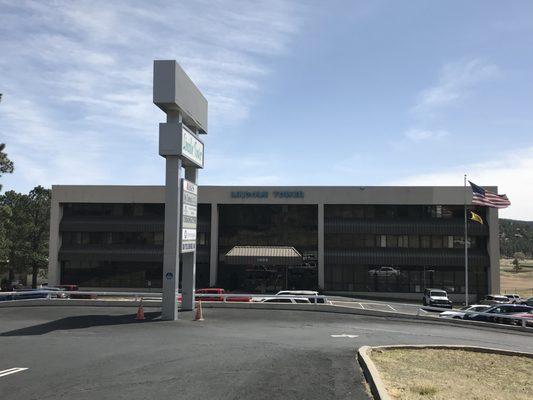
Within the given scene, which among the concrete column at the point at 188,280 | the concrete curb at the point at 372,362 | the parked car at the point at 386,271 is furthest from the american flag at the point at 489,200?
the concrete curb at the point at 372,362

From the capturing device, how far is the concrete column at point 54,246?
176 feet

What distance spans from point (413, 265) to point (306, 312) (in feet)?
101

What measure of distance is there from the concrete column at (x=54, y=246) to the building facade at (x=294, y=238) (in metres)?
0.11

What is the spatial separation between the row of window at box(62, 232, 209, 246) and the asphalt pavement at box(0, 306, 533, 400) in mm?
29769

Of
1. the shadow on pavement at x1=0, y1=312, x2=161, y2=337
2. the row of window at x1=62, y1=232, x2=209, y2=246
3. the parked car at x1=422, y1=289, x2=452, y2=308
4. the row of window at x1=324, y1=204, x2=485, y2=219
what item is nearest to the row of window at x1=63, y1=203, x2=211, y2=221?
the row of window at x1=62, y1=232, x2=209, y2=246

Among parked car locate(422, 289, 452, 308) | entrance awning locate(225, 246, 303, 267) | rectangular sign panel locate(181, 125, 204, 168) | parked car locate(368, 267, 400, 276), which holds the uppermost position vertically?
rectangular sign panel locate(181, 125, 204, 168)

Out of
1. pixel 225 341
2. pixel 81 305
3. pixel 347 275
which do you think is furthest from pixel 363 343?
pixel 347 275

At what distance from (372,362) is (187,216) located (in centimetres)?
1222

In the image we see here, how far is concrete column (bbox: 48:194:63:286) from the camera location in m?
53.5

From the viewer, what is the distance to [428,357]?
1352 centimetres

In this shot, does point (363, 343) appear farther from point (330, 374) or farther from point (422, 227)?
point (422, 227)

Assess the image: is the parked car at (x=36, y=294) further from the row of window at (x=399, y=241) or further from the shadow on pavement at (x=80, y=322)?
the row of window at (x=399, y=241)

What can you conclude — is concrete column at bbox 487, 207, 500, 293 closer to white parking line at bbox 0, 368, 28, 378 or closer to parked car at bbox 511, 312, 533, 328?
parked car at bbox 511, 312, 533, 328

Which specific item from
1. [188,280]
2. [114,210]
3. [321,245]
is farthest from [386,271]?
[188,280]
